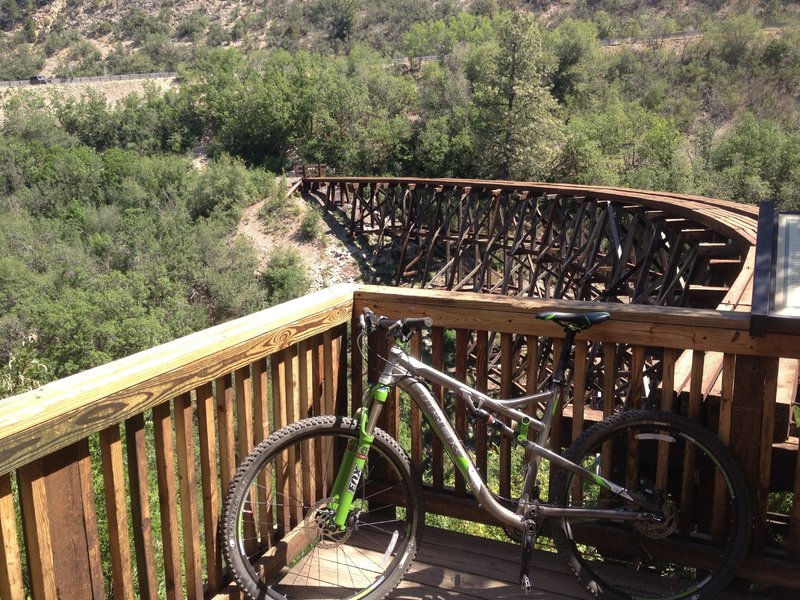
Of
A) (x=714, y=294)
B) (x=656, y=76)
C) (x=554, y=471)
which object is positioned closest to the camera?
(x=554, y=471)

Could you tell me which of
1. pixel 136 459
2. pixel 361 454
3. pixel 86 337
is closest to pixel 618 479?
pixel 361 454

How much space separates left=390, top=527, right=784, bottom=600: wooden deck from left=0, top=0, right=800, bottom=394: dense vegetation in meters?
12.6

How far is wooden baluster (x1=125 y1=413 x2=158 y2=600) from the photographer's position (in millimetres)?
1881

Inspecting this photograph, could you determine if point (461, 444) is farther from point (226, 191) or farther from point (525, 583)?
point (226, 191)

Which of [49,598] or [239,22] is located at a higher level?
[239,22]

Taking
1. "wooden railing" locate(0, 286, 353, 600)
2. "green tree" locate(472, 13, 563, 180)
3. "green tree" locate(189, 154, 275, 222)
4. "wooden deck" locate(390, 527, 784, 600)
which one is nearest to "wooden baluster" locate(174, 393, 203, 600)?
"wooden railing" locate(0, 286, 353, 600)

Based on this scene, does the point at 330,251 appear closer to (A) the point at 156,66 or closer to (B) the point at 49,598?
(B) the point at 49,598

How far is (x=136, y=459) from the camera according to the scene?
190 cm

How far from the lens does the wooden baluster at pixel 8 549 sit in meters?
1.51

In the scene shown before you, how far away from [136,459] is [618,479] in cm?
182

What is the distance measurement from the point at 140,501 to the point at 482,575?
127 centimetres

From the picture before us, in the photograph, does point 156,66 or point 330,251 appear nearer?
point 330,251

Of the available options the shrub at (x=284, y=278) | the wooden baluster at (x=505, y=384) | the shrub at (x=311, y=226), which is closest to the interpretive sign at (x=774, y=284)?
the wooden baluster at (x=505, y=384)

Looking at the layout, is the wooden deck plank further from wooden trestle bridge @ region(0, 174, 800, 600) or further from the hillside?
the hillside
